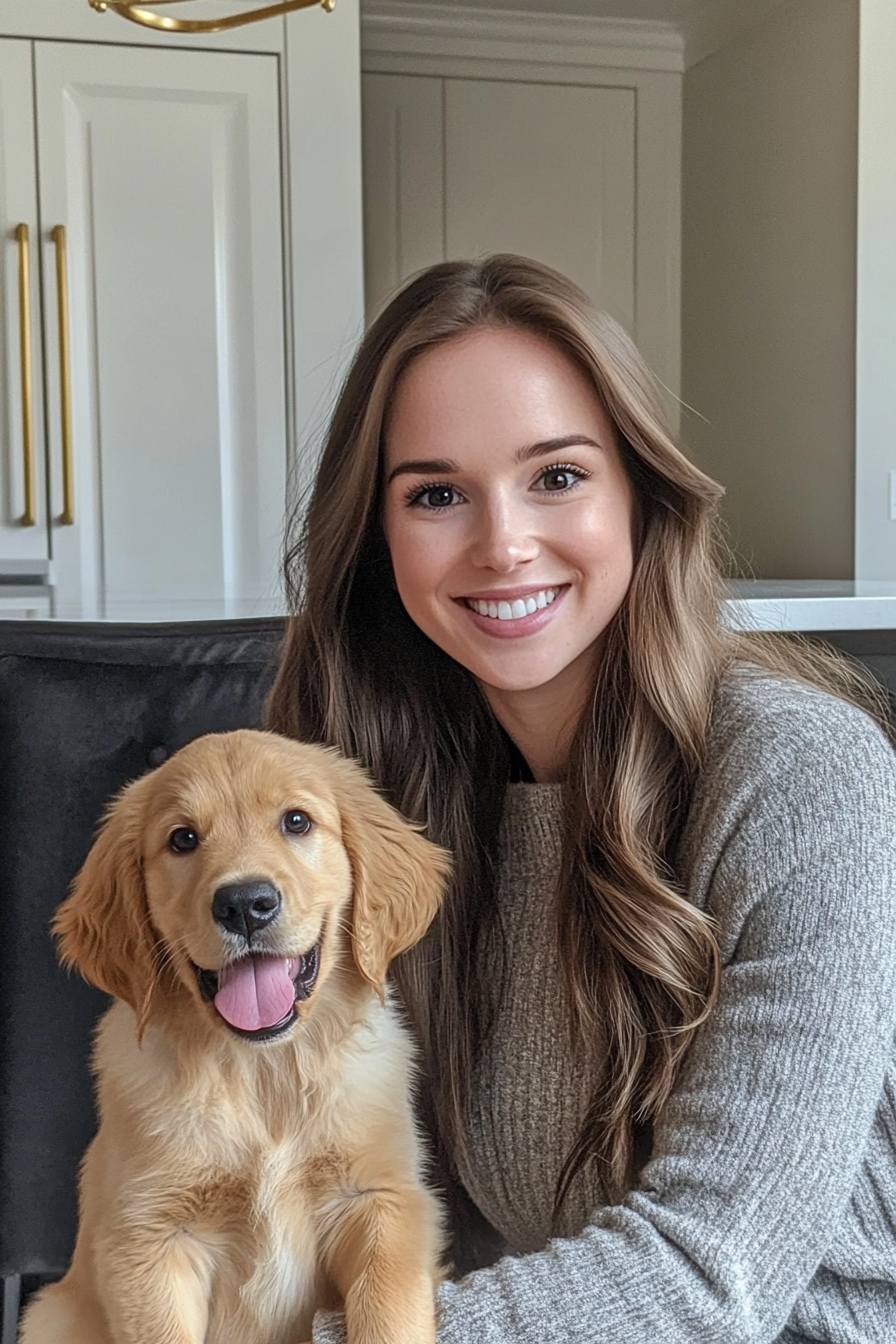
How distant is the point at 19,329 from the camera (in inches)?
149

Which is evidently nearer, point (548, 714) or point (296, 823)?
point (296, 823)

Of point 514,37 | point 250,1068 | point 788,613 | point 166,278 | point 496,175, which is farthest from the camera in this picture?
point 496,175

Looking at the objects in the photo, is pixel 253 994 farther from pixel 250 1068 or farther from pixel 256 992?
pixel 250 1068

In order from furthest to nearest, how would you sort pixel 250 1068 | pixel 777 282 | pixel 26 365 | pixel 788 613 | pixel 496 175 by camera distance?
pixel 496 175
pixel 777 282
pixel 26 365
pixel 788 613
pixel 250 1068

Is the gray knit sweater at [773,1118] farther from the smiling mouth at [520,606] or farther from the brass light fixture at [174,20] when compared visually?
the brass light fixture at [174,20]

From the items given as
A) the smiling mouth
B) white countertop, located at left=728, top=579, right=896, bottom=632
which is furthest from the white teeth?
white countertop, located at left=728, top=579, right=896, bottom=632

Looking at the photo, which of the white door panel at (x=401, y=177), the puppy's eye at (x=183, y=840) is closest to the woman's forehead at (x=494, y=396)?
the puppy's eye at (x=183, y=840)

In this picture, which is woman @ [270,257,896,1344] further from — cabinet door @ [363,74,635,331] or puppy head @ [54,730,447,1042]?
cabinet door @ [363,74,635,331]

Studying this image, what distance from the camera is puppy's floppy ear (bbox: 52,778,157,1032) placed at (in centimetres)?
104

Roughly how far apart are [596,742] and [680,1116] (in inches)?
13.8

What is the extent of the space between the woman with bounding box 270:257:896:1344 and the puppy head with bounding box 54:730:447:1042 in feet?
0.65

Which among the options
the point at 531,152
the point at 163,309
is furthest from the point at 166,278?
the point at 531,152

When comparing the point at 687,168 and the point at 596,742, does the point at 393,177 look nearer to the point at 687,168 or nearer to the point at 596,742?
the point at 687,168

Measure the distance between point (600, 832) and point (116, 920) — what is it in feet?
1.38
